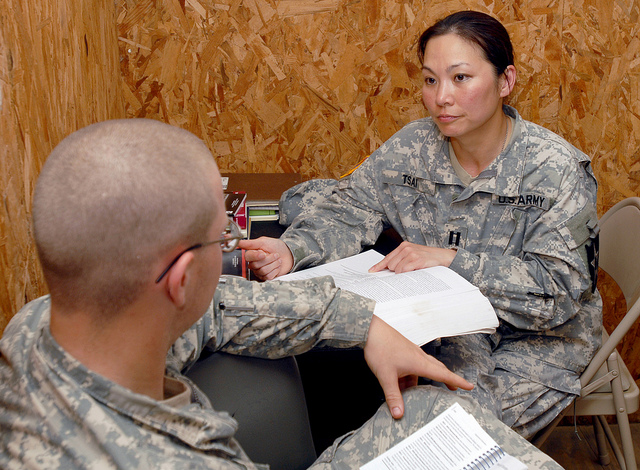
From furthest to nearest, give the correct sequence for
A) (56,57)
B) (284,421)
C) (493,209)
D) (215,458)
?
(493,209) → (56,57) → (284,421) → (215,458)

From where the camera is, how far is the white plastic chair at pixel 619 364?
1.41 meters

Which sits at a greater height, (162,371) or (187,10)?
(187,10)

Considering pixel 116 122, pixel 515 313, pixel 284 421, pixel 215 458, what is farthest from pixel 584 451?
pixel 116 122

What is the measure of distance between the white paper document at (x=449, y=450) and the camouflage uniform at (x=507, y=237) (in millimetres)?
456

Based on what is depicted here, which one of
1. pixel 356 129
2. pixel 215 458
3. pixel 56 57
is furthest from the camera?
pixel 356 129

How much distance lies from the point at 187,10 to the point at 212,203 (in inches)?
60.7

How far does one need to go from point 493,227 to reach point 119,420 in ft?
3.82

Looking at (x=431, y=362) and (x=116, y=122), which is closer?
(x=116, y=122)

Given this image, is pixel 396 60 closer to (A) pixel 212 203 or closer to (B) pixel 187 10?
(B) pixel 187 10

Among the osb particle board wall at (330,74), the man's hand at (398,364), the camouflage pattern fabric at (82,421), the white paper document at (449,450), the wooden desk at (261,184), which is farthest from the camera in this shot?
the osb particle board wall at (330,74)

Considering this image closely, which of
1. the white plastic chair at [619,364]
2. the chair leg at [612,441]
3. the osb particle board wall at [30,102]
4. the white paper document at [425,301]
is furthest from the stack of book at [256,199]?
the chair leg at [612,441]

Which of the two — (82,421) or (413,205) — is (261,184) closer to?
(413,205)

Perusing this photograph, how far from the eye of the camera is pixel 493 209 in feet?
4.90

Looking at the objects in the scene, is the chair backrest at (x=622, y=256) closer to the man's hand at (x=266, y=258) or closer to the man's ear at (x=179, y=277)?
the man's hand at (x=266, y=258)
